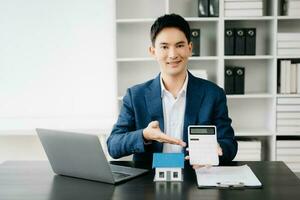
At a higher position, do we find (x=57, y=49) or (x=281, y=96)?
(x=57, y=49)

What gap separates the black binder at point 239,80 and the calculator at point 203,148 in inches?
71.8

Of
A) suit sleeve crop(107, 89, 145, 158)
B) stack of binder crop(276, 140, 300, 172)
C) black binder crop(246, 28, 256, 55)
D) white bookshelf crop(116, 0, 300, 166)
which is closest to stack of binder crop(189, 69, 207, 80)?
white bookshelf crop(116, 0, 300, 166)

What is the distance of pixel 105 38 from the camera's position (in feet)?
11.9

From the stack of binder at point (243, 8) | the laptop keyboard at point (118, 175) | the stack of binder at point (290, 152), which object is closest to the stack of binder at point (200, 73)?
the stack of binder at point (243, 8)

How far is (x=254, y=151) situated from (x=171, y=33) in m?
1.80

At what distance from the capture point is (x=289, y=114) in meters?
3.41

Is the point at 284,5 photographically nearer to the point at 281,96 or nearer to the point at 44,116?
the point at 281,96

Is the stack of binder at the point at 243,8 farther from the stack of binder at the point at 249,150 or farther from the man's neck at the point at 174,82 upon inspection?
the man's neck at the point at 174,82

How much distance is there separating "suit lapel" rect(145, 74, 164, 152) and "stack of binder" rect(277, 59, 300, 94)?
168 centimetres

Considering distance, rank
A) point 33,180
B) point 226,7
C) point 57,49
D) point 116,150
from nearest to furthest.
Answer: point 33,180 < point 116,150 < point 226,7 < point 57,49

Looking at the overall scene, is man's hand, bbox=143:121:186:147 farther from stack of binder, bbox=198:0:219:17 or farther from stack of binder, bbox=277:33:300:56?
stack of binder, bbox=277:33:300:56

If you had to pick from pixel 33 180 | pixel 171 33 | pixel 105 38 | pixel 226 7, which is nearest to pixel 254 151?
pixel 226 7

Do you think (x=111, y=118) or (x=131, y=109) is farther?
(x=111, y=118)

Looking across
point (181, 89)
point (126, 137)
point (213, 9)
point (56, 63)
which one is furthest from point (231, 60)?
point (126, 137)
